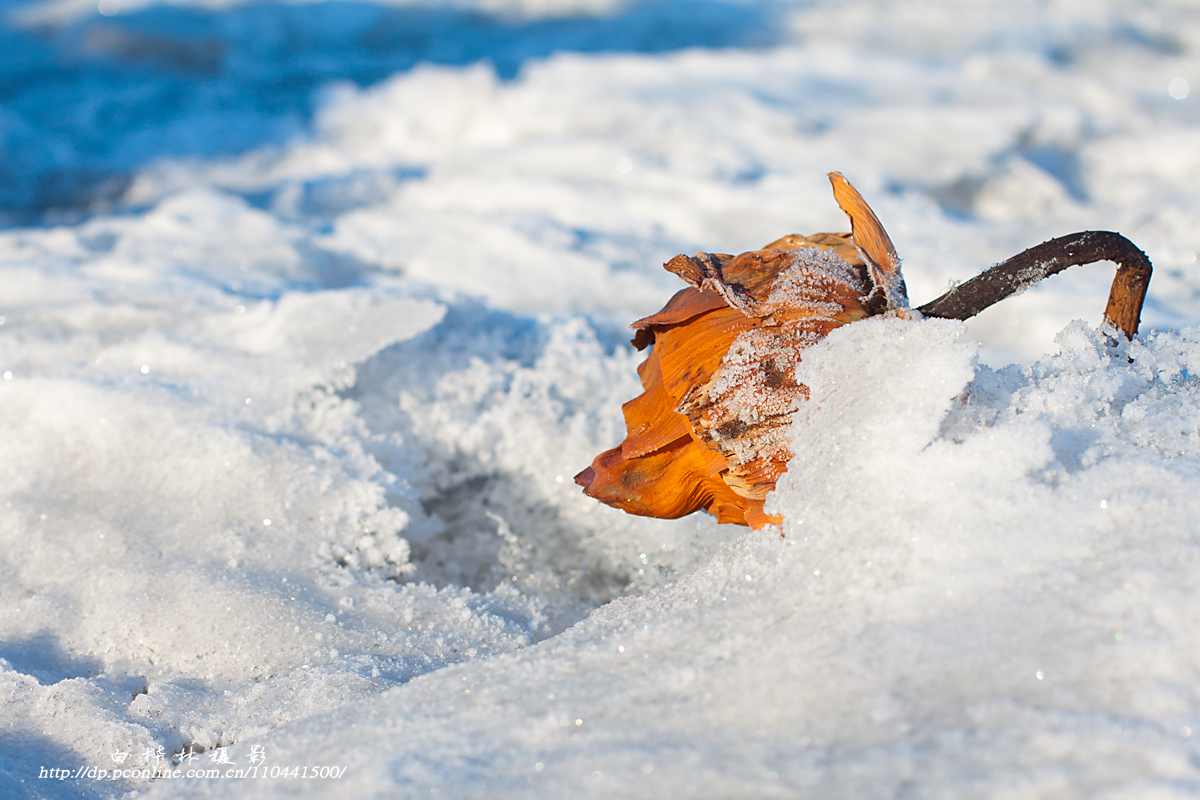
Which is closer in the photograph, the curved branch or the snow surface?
the snow surface

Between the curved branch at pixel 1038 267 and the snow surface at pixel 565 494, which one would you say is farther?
the curved branch at pixel 1038 267

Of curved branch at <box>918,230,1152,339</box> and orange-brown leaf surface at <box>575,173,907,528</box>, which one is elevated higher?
curved branch at <box>918,230,1152,339</box>

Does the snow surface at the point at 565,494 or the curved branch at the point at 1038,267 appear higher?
the curved branch at the point at 1038,267

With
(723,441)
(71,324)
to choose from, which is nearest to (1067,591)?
(723,441)

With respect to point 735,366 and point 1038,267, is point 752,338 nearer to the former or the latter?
point 735,366

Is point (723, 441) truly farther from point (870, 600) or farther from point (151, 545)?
point (151, 545)
